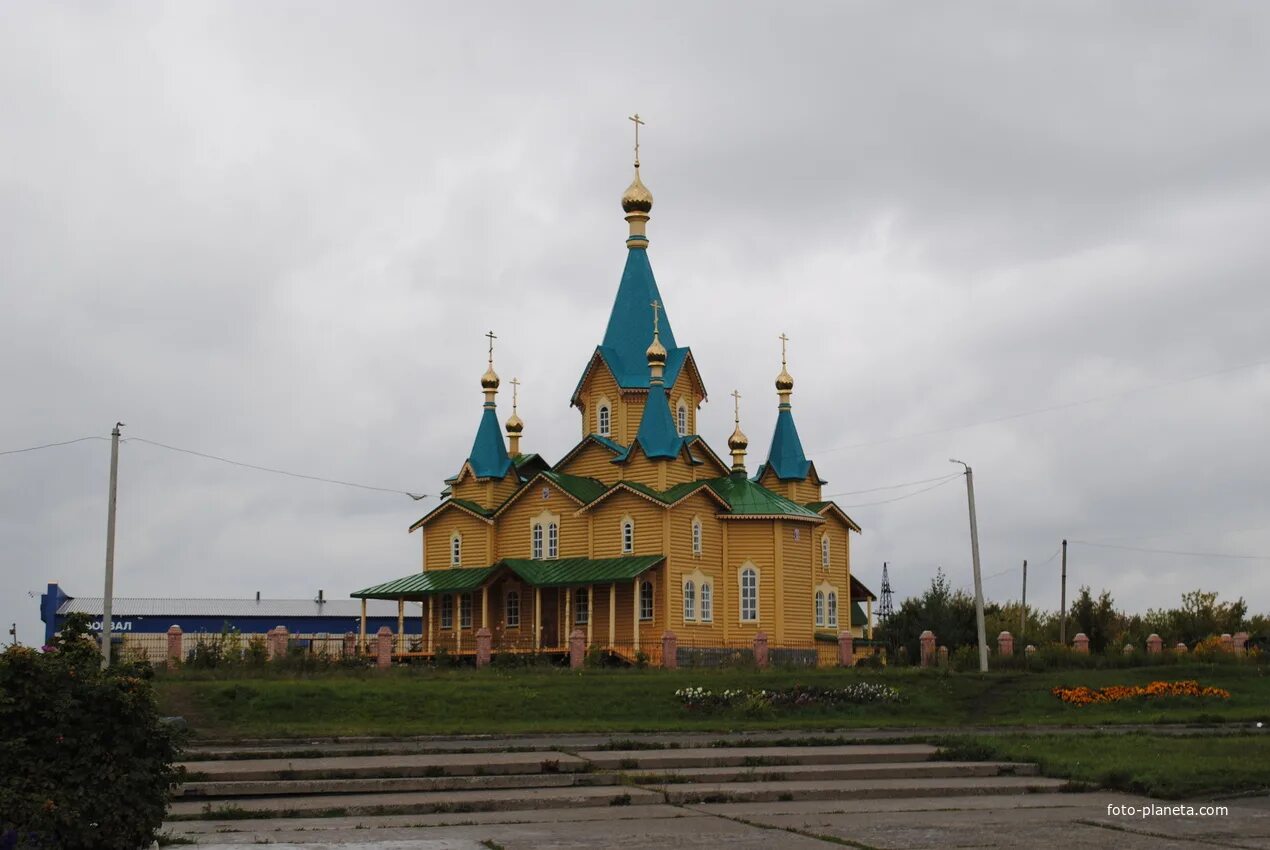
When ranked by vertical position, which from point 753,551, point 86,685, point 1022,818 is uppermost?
point 753,551

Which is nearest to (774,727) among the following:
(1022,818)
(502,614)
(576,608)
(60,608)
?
(1022,818)

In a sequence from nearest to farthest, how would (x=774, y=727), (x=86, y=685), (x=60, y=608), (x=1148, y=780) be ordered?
(x=86, y=685) → (x=1148, y=780) → (x=774, y=727) → (x=60, y=608)

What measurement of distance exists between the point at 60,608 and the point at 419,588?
29.1 metres

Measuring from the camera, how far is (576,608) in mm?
39500

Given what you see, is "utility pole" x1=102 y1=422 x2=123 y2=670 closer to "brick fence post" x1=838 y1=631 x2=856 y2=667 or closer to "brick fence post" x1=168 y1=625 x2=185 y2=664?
"brick fence post" x1=168 y1=625 x2=185 y2=664

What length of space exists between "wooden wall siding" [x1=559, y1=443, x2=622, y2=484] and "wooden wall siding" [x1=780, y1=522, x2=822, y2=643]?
5.38 m

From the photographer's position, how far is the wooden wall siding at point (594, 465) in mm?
40844

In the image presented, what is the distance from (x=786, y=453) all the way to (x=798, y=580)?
4.70 metres

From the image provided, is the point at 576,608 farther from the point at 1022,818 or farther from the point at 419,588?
the point at 1022,818

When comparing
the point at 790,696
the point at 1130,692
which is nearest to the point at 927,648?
the point at 1130,692

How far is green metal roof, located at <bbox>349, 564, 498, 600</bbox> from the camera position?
40594mm

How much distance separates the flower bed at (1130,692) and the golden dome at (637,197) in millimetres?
21150

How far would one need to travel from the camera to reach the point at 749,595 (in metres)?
39.0

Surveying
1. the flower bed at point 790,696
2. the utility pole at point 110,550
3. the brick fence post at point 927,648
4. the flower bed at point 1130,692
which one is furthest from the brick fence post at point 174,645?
the flower bed at point 1130,692
